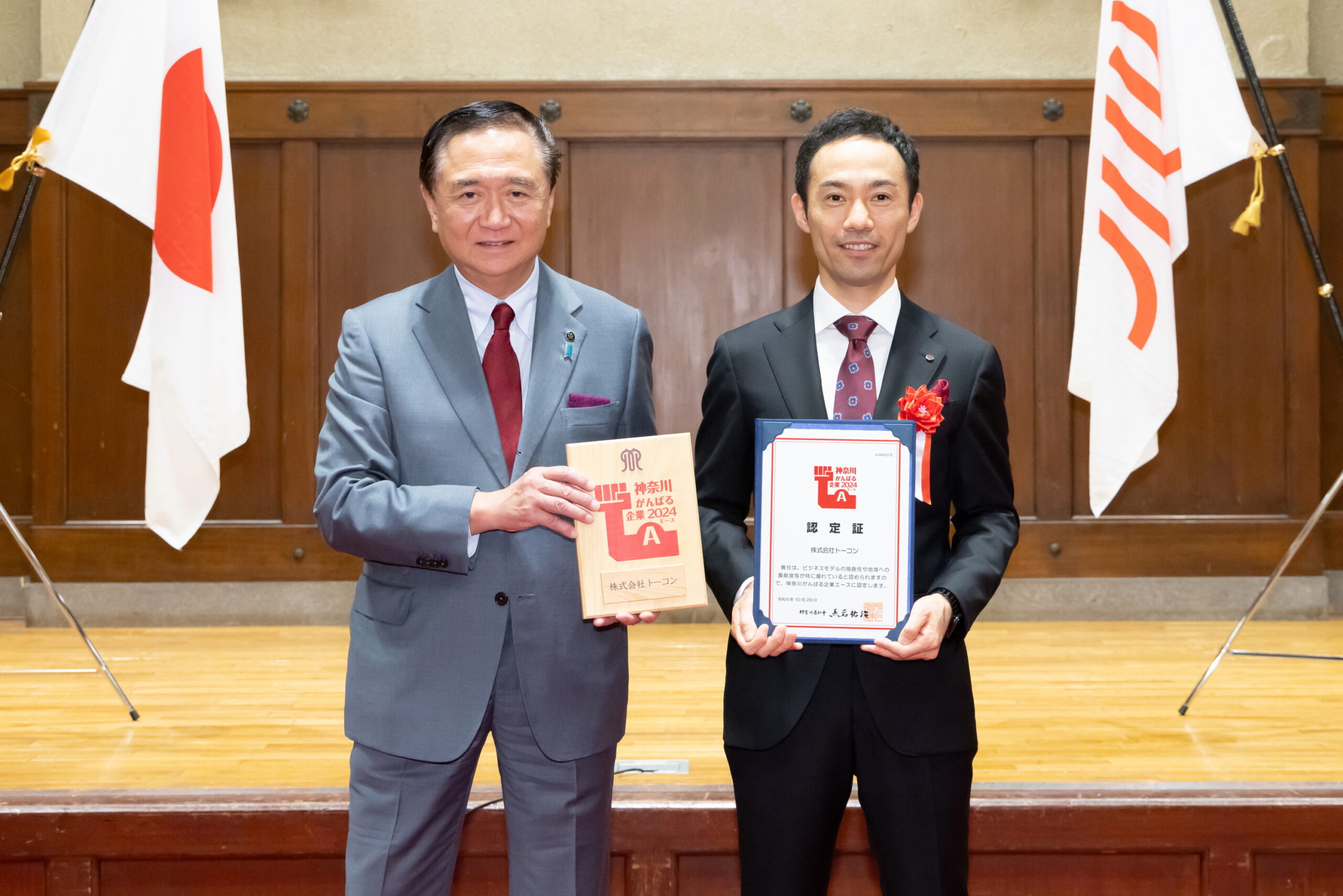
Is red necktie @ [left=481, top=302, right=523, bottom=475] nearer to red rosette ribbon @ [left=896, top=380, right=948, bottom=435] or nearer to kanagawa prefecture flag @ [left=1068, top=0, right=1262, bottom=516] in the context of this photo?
red rosette ribbon @ [left=896, top=380, right=948, bottom=435]

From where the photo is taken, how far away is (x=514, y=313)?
65.6 inches

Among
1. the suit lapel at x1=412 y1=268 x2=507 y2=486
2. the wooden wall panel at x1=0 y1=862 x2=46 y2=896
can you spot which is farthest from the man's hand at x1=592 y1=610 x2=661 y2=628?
the wooden wall panel at x1=0 y1=862 x2=46 y2=896

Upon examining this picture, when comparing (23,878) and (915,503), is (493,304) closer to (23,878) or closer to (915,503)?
(915,503)

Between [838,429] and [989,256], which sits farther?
[989,256]

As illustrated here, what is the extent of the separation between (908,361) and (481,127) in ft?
2.36

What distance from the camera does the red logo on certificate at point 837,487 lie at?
154 centimetres

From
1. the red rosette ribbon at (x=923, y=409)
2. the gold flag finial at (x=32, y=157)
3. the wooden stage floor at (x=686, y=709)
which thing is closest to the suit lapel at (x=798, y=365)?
the red rosette ribbon at (x=923, y=409)

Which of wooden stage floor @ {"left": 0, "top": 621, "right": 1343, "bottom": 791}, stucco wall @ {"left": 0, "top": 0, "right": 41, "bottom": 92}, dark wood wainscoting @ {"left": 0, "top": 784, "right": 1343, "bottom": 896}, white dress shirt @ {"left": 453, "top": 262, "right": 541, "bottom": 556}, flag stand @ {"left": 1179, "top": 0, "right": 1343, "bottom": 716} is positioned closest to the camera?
white dress shirt @ {"left": 453, "top": 262, "right": 541, "bottom": 556}

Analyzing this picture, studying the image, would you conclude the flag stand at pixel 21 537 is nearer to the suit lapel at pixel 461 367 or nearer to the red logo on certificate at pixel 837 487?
the suit lapel at pixel 461 367

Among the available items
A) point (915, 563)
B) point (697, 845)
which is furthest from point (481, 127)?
point (697, 845)

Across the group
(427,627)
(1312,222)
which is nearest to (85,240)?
(427,627)

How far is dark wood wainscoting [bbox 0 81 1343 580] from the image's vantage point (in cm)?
488

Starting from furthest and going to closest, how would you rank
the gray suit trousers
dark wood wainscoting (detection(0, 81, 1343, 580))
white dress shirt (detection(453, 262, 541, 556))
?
dark wood wainscoting (detection(0, 81, 1343, 580)), white dress shirt (detection(453, 262, 541, 556)), the gray suit trousers

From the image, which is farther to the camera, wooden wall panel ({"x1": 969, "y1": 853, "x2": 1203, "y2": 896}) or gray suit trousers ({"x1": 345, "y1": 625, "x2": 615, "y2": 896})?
wooden wall panel ({"x1": 969, "y1": 853, "x2": 1203, "y2": 896})
